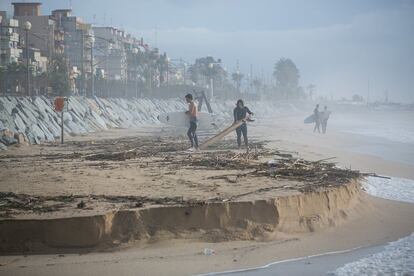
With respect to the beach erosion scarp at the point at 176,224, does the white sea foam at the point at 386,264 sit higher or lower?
lower

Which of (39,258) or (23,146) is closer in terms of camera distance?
(39,258)

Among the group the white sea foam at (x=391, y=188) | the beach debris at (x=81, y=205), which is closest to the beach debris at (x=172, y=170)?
the beach debris at (x=81, y=205)

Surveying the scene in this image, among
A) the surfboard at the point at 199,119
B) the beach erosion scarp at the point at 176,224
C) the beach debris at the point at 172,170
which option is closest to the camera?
the beach erosion scarp at the point at 176,224

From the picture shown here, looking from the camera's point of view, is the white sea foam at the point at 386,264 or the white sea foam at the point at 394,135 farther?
A: the white sea foam at the point at 394,135

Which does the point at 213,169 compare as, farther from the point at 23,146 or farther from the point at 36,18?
the point at 36,18

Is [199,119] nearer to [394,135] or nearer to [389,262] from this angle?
[394,135]

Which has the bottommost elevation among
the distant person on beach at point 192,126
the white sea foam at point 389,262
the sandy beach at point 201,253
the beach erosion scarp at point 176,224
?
the white sea foam at point 389,262

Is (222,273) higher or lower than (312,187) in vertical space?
lower

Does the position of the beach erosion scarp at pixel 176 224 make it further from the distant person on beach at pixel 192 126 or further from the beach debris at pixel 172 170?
the distant person on beach at pixel 192 126

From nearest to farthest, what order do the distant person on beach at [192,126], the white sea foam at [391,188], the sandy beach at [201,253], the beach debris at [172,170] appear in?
1. the sandy beach at [201,253]
2. the beach debris at [172,170]
3. the white sea foam at [391,188]
4. the distant person on beach at [192,126]

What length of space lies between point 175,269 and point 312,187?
3584 mm

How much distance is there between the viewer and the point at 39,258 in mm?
6035

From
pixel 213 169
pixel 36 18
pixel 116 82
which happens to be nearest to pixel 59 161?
pixel 213 169

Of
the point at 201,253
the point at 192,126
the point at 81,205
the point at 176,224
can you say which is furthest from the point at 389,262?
the point at 192,126
